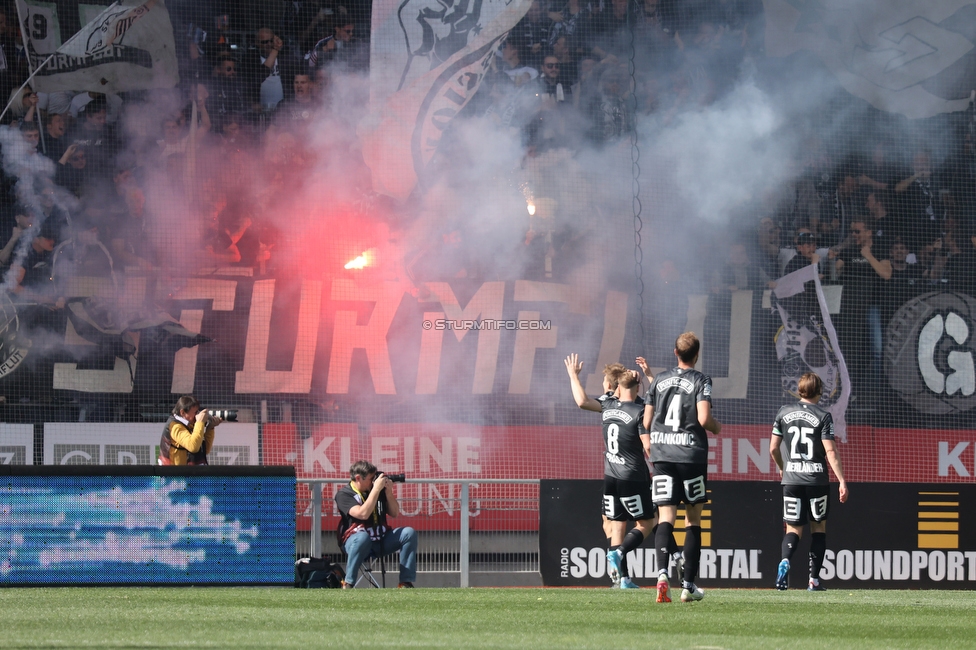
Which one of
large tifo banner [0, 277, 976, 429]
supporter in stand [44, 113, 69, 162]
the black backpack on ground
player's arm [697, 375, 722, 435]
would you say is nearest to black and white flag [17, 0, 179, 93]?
supporter in stand [44, 113, 69, 162]

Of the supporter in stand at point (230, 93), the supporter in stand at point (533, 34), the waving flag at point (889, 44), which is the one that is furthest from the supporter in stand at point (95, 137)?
the waving flag at point (889, 44)

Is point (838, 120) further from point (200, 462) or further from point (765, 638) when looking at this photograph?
point (765, 638)

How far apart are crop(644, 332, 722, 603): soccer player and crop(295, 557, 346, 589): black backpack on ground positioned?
2953 millimetres

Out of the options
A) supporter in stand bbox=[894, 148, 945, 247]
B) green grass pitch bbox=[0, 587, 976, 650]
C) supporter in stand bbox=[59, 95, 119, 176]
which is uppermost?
supporter in stand bbox=[59, 95, 119, 176]

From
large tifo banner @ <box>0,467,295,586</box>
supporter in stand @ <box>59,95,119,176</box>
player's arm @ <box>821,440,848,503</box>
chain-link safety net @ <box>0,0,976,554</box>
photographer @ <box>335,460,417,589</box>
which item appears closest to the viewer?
player's arm @ <box>821,440,848,503</box>

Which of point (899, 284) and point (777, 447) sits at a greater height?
point (899, 284)

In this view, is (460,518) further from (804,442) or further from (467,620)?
(467,620)

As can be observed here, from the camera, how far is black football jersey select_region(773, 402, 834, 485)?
7.67 m

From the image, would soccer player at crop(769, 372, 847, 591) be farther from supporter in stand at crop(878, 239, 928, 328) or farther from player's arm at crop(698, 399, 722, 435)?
supporter in stand at crop(878, 239, 928, 328)

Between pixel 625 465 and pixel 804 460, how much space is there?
1.32m

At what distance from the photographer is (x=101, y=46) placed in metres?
13.4

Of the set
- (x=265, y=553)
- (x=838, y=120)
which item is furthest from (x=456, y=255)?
(x=265, y=553)

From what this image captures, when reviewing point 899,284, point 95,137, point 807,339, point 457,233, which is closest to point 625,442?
point 457,233

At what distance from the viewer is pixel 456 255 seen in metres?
13.5
